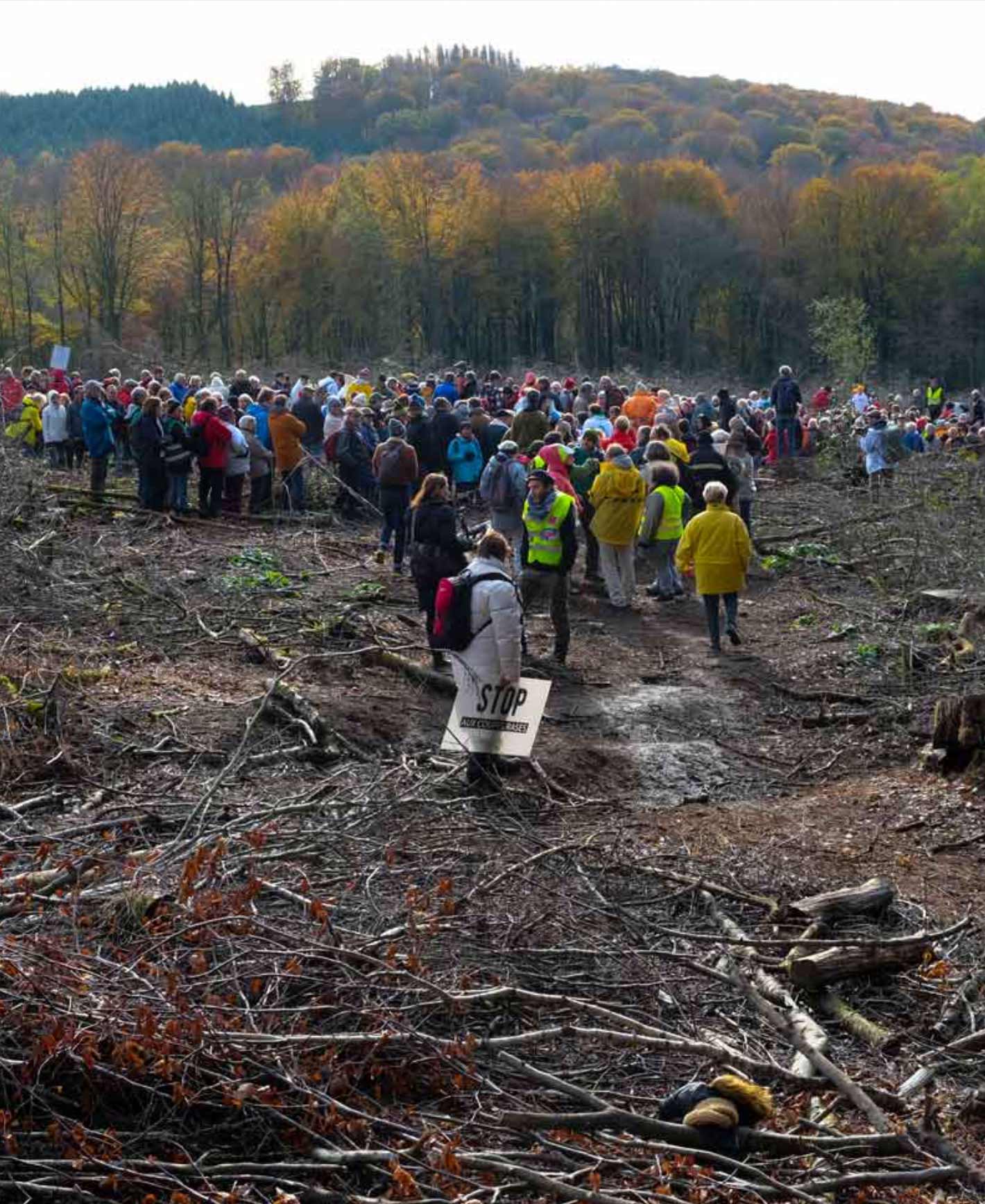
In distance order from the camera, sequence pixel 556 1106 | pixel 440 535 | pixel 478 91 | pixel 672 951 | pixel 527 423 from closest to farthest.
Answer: pixel 556 1106
pixel 672 951
pixel 440 535
pixel 527 423
pixel 478 91

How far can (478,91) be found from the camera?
18650 centimetres

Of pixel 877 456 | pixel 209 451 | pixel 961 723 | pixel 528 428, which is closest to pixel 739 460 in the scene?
pixel 528 428

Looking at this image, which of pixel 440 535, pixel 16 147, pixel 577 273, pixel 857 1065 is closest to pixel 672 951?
pixel 857 1065

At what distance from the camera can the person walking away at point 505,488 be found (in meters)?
14.7

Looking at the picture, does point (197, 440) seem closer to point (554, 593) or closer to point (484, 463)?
point (484, 463)

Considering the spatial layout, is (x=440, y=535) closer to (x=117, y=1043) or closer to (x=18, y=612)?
(x=18, y=612)

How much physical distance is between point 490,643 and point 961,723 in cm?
334

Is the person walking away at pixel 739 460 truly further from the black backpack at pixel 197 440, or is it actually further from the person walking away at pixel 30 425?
the person walking away at pixel 30 425

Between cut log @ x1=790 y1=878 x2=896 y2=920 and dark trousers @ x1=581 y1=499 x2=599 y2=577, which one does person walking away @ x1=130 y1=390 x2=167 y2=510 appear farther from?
cut log @ x1=790 y1=878 x2=896 y2=920

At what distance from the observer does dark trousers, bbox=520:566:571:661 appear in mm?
13219

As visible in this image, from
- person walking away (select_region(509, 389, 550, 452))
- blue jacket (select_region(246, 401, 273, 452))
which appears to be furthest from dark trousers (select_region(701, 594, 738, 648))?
blue jacket (select_region(246, 401, 273, 452))

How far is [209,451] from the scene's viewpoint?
1858cm

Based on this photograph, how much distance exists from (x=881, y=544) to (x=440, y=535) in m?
8.14

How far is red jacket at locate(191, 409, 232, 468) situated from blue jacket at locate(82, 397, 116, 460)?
1147 millimetres
